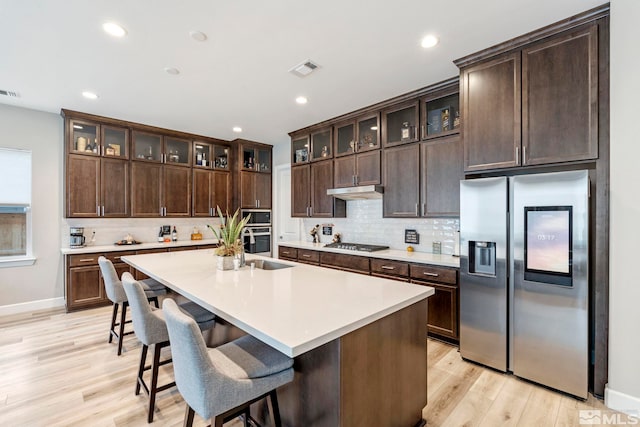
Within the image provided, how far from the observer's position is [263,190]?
240 inches

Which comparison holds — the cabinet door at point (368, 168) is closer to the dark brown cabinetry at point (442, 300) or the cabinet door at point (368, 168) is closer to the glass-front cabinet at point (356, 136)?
the glass-front cabinet at point (356, 136)

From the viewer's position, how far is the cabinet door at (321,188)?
4.69m

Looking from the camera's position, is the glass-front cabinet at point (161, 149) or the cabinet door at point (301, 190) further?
the cabinet door at point (301, 190)

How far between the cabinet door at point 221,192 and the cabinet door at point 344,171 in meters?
2.39

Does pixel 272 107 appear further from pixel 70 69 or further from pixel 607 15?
pixel 607 15

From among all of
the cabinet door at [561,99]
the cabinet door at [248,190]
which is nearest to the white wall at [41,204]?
the cabinet door at [248,190]

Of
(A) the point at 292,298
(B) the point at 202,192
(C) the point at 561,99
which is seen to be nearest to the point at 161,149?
(B) the point at 202,192

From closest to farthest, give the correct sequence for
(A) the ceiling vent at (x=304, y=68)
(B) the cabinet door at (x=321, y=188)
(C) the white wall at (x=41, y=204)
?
(A) the ceiling vent at (x=304, y=68), (C) the white wall at (x=41, y=204), (B) the cabinet door at (x=321, y=188)

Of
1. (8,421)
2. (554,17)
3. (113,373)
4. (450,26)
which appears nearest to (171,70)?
(450,26)

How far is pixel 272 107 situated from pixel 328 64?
1365 millimetres

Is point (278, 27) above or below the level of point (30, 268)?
above

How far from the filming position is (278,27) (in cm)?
233

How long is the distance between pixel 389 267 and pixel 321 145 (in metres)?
2.36
